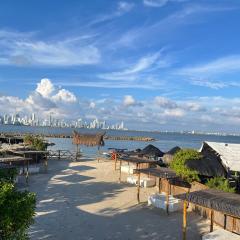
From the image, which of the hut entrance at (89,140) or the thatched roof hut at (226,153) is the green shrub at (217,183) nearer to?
the thatched roof hut at (226,153)

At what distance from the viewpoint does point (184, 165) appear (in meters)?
20.3

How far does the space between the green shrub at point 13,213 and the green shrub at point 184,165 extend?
12412mm

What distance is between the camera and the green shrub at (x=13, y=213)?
8438 mm

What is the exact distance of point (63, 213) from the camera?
17.9 m

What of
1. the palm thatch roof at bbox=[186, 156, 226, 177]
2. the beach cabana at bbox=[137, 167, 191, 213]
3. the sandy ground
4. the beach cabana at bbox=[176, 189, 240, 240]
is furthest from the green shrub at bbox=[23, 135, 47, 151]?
the beach cabana at bbox=[176, 189, 240, 240]

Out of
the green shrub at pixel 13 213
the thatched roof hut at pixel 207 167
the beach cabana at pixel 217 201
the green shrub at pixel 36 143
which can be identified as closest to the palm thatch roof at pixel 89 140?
the green shrub at pixel 36 143

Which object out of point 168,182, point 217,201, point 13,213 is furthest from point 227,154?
point 13,213

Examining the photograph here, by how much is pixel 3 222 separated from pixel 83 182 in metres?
18.2

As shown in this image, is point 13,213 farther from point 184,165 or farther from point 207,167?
point 207,167

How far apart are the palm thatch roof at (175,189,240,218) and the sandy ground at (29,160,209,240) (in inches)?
99.3

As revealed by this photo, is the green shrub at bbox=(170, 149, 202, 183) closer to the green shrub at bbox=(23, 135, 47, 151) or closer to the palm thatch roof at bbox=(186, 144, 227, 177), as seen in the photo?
the palm thatch roof at bbox=(186, 144, 227, 177)

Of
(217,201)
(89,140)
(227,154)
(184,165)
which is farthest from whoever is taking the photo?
(89,140)

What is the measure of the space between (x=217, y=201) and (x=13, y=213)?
6989 mm

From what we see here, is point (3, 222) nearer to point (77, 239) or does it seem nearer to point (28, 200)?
point (28, 200)
